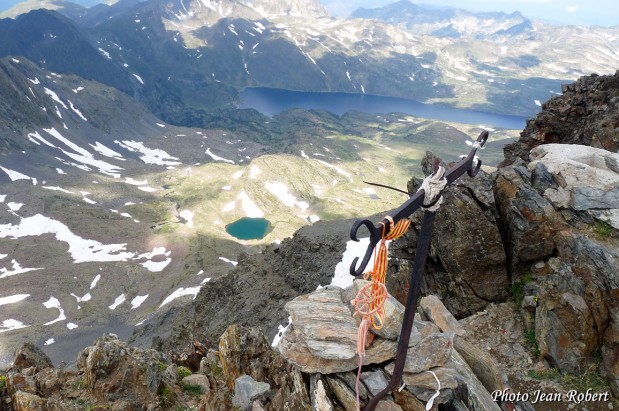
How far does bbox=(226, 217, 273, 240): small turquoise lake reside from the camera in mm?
135125

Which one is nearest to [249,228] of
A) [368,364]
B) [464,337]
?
[464,337]

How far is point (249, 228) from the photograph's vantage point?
462 ft

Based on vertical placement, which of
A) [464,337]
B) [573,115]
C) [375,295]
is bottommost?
[464,337]

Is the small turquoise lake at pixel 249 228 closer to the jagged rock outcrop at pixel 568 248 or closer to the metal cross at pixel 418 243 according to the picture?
the jagged rock outcrop at pixel 568 248

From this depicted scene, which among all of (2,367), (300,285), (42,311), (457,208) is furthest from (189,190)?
(457,208)

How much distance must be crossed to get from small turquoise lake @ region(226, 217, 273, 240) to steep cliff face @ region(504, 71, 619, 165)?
108027mm

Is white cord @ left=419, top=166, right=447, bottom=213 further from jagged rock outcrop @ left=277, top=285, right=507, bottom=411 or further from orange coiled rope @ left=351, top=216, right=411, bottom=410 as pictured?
jagged rock outcrop @ left=277, top=285, right=507, bottom=411

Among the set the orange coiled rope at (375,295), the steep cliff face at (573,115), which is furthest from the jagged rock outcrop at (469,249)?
the steep cliff face at (573,115)

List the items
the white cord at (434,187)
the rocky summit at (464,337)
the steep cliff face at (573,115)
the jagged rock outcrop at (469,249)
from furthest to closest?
the steep cliff face at (573,115), the jagged rock outcrop at (469,249), the rocky summit at (464,337), the white cord at (434,187)

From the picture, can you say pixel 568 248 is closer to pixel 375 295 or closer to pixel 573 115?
pixel 375 295

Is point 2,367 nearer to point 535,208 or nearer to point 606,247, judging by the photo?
point 535,208

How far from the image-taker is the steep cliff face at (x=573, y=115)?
30.5 metres

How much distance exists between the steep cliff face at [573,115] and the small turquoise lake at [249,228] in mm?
108027

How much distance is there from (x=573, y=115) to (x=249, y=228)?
118513 mm
